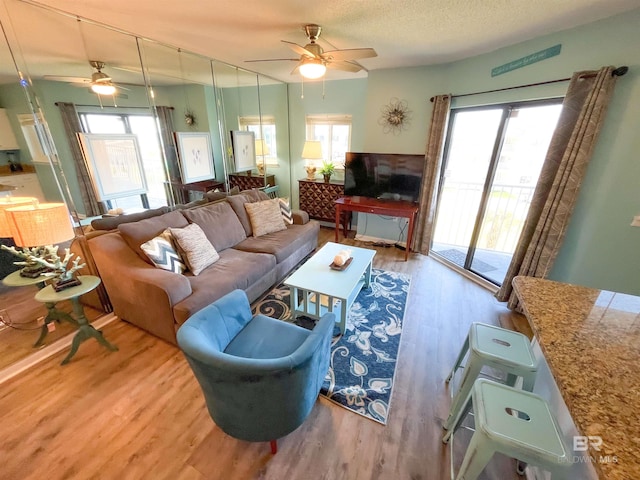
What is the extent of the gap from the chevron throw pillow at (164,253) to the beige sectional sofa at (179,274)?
6 cm

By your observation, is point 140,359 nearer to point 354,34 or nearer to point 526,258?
point 354,34

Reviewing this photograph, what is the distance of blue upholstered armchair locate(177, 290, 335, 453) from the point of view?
43.5 inches

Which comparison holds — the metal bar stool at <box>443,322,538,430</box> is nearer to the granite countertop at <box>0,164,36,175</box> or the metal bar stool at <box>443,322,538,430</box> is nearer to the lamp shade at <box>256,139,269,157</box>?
the granite countertop at <box>0,164,36,175</box>

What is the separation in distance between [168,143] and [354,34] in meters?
2.23

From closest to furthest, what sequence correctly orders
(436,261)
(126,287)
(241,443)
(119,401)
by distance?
1. (241,443)
2. (119,401)
3. (126,287)
4. (436,261)

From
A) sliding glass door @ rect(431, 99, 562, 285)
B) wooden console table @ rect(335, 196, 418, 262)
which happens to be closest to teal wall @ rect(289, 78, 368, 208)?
wooden console table @ rect(335, 196, 418, 262)

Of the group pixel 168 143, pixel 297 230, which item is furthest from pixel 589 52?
pixel 168 143

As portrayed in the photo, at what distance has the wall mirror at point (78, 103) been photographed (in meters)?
1.99

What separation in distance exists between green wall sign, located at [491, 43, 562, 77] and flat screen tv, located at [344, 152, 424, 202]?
1.14 meters

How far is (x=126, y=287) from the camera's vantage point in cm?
213

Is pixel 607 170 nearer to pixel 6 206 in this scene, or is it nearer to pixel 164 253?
pixel 164 253

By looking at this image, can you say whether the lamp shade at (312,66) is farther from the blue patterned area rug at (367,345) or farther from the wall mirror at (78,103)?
the blue patterned area rug at (367,345)

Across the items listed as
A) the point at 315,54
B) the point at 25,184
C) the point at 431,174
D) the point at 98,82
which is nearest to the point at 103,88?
the point at 98,82

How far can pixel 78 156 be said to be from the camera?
2.20m
